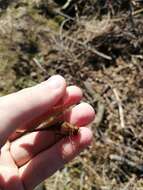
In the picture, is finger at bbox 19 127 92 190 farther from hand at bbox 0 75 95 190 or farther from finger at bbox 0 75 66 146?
finger at bbox 0 75 66 146

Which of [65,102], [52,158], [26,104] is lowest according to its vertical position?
[52,158]

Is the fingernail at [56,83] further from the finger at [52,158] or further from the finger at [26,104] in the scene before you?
the finger at [52,158]

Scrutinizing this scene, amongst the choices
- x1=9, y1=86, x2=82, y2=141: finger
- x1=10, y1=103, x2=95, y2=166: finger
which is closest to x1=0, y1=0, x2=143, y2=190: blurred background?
x1=10, y1=103, x2=95, y2=166: finger

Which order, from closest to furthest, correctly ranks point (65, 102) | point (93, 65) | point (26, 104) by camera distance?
point (26, 104)
point (65, 102)
point (93, 65)

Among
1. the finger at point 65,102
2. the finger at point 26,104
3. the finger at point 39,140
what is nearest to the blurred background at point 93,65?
the finger at point 39,140

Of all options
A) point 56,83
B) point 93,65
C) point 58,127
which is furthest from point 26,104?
point 93,65

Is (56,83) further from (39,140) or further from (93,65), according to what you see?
(93,65)
